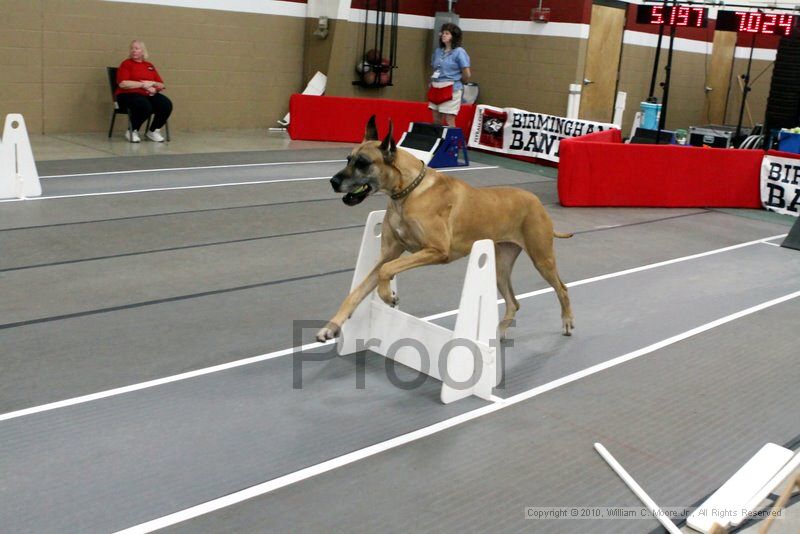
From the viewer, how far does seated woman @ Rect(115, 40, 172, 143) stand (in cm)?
1386

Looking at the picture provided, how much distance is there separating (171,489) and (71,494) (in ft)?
1.40

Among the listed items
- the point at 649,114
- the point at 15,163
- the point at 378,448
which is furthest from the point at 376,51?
the point at 378,448

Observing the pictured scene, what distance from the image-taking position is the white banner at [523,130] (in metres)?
14.6

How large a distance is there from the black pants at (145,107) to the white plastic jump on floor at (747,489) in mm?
11840

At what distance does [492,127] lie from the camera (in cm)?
1581

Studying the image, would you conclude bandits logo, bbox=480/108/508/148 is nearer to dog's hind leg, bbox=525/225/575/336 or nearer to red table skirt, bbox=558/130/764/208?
red table skirt, bbox=558/130/764/208

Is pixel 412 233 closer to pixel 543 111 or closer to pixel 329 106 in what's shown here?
pixel 329 106

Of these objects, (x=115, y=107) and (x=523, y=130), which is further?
(x=523, y=130)

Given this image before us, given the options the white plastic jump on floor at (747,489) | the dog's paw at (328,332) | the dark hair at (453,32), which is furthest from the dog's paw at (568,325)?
the dark hair at (453,32)

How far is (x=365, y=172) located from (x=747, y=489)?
271 cm

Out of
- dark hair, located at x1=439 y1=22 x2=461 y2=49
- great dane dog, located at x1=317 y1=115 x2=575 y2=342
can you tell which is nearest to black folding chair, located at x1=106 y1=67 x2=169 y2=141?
dark hair, located at x1=439 y1=22 x2=461 y2=49

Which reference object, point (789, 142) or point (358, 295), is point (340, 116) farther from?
point (358, 295)

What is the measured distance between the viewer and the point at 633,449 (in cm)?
459

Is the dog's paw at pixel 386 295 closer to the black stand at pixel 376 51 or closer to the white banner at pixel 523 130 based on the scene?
the white banner at pixel 523 130
